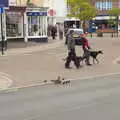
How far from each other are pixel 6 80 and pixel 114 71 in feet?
19.6

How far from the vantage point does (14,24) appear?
46.9 m

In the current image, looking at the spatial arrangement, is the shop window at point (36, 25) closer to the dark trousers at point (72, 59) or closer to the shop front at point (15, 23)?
the shop front at point (15, 23)

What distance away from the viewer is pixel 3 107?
42.0 ft

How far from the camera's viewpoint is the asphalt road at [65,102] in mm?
11195

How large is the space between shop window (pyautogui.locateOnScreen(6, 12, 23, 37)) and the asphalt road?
2821cm

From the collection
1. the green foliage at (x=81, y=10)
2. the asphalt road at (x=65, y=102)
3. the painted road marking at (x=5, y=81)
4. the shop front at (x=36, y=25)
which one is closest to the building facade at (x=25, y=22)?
the shop front at (x=36, y=25)

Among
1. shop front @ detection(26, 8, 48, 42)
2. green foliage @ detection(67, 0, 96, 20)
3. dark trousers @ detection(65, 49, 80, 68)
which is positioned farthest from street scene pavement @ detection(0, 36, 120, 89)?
green foliage @ detection(67, 0, 96, 20)

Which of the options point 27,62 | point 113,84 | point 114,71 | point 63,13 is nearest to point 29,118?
point 113,84

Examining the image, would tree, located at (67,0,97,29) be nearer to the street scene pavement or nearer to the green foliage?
the green foliage

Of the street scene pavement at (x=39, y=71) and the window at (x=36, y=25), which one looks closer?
the street scene pavement at (x=39, y=71)

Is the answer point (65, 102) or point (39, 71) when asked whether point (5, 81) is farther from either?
point (65, 102)

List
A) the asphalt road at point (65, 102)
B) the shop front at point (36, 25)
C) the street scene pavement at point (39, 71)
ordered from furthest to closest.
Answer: the shop front at point (36, 25)
the street scene pavement at point (39, 71)
the asphalt road at point (65, 102)

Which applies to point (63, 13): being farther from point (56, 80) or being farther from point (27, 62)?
point (56, 80)

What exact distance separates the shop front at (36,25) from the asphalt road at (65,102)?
2932 cm
